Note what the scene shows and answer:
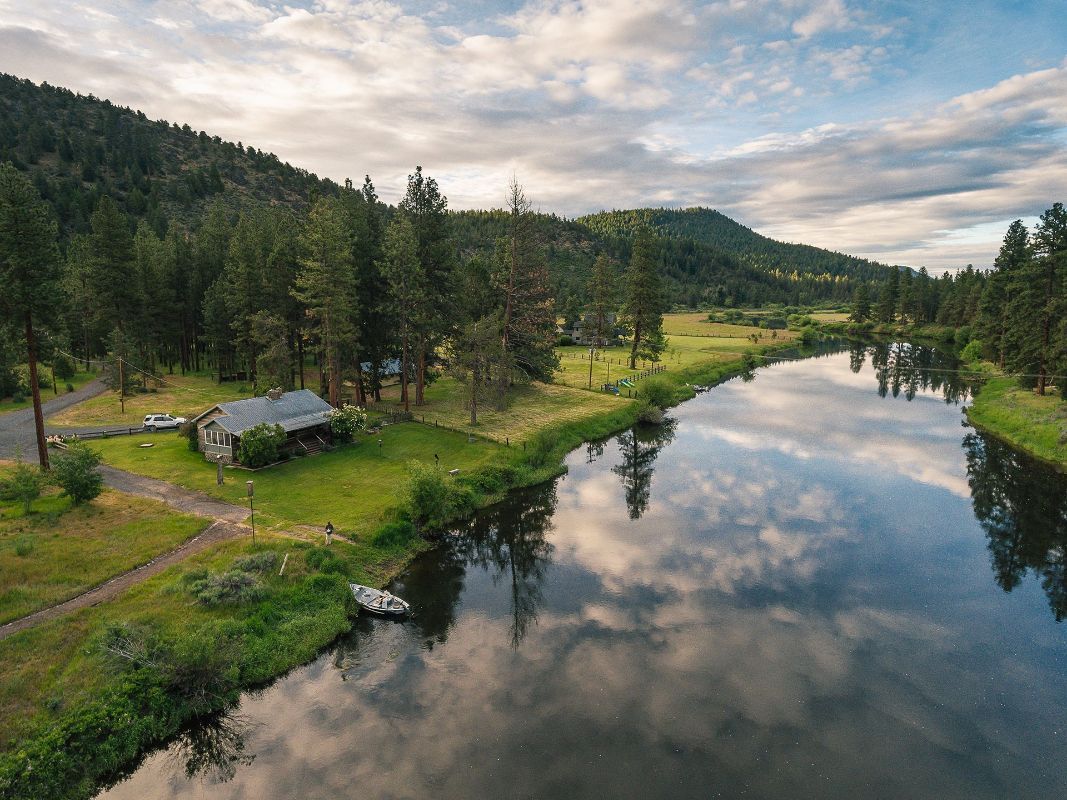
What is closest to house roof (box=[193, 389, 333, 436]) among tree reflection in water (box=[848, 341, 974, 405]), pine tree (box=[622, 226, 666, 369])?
pine tree (box=[622, 226, 666, 369])

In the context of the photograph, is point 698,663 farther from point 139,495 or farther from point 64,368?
point 64,368

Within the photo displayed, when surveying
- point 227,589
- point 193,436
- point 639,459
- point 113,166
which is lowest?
point 639,459

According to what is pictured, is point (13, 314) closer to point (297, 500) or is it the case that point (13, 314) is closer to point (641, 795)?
point (297, 500)

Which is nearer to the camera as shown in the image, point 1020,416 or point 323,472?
point 323,472

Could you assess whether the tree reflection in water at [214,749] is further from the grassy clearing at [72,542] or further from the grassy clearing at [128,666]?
the grassy clearing at [72,542]

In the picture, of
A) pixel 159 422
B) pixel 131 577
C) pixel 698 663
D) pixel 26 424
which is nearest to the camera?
pixel 698 663

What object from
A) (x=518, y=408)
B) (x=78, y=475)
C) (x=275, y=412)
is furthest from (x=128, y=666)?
(x=518, y=408)
